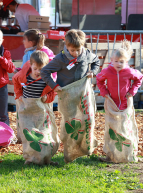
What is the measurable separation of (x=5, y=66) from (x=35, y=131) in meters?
1.39

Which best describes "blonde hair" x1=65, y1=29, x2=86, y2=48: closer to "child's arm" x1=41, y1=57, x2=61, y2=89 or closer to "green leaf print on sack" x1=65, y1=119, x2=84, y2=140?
"child's arm" x1=41, y1=57, x2=61, y2=89

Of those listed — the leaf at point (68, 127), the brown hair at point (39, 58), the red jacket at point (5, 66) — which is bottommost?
the leaf at point (68, 127)

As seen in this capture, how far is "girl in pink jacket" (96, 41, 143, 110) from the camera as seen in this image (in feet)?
13.0

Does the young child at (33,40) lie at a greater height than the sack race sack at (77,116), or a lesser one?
greater

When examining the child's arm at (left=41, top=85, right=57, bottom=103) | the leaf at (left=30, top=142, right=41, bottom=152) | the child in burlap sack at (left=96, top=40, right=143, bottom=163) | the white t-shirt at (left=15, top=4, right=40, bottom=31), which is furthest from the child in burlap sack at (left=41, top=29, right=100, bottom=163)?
the white t-shirt at (left=15, top=4, right=40, bottom=31)

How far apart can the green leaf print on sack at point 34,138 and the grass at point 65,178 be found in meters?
0.24

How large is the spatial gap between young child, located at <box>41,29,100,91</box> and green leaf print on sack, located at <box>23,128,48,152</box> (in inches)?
25.6

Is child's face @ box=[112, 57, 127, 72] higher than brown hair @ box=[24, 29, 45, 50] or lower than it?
lower

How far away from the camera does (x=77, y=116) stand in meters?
3.92

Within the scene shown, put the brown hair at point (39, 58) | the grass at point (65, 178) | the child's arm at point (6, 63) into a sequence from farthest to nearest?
1. the child's arm at point (6, 63)
2. the brown hair at point (39, 58)
3. the grass at point (65, 178)

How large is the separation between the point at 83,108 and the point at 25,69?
905 mm

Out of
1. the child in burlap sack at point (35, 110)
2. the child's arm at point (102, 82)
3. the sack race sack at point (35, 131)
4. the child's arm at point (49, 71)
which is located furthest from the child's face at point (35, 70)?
the child's arm at point (102, 82)

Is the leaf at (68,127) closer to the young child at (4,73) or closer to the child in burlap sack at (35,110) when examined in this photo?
the child in burlap sack at (35,110)

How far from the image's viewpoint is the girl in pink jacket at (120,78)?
395cm
